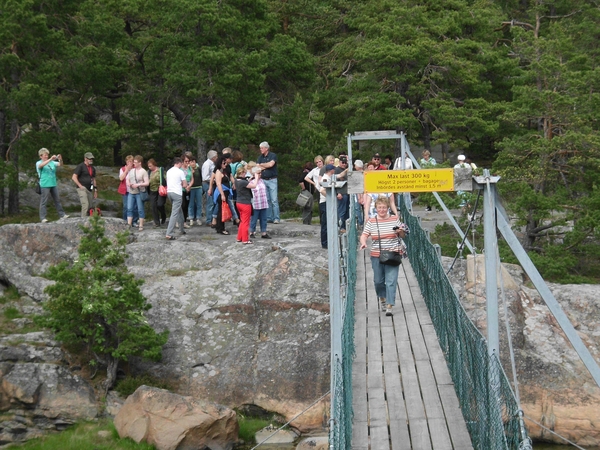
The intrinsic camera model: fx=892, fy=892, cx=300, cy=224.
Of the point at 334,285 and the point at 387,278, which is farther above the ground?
the point at 334,285

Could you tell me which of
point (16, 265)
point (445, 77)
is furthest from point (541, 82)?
point (16, 265)

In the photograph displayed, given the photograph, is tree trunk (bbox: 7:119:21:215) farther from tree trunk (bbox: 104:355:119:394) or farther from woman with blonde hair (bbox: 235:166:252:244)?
woman with blonde hair (bbox: 235:166:252:244)

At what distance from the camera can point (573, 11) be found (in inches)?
1048

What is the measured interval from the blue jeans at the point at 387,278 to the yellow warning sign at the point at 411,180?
2777 millimetres

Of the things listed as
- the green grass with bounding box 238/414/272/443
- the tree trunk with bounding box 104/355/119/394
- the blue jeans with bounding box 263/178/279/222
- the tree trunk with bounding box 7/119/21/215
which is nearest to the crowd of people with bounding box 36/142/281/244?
the blue jeans with bounding box 263/178/279/222

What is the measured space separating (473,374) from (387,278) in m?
2.79

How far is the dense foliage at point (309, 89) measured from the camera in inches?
745

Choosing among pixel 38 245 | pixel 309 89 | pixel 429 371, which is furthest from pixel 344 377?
pixel 309 89

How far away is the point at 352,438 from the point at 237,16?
15030 mm

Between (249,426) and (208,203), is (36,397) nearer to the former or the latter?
(249,426)

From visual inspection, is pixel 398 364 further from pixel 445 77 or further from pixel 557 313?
pixel 445 77

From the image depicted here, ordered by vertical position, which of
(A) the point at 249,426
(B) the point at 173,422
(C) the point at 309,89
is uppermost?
(C) the point at 309,89

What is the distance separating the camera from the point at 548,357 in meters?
14.6

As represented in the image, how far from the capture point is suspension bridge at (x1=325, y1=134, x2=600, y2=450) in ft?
21.7
